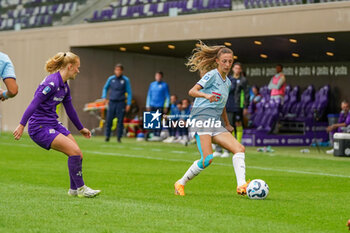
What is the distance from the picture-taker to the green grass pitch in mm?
7152

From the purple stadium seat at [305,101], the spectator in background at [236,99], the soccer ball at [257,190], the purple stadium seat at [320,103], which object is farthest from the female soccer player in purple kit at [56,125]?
the purple stadium seat at [305,101]

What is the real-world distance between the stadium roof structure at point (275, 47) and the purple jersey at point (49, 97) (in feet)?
37.7

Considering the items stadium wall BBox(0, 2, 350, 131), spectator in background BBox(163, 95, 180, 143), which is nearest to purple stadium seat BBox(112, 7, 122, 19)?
stadium wall BBox(0, 2, 350, 131)

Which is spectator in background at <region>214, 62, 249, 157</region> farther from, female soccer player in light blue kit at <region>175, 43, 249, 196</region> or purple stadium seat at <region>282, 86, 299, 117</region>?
female soccer player in light blue kit at <region>175, 43, 249, 196</region>

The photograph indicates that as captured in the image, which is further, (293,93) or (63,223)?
(293,93)

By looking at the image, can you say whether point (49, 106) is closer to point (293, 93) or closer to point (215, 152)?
point (215, 152)

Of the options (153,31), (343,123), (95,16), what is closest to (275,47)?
(153,31)

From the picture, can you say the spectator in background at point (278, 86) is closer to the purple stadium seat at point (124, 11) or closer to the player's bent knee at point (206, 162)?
the purple stadium seat at point (124, 11)

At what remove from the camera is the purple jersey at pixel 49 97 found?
9062 millimetres

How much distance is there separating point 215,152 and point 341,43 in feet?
18.5

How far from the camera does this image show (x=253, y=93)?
26.5 meters

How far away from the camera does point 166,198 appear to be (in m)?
9.41

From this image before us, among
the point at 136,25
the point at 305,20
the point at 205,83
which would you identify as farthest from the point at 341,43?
the point at 205,83

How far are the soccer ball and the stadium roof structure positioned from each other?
35.3 ft
